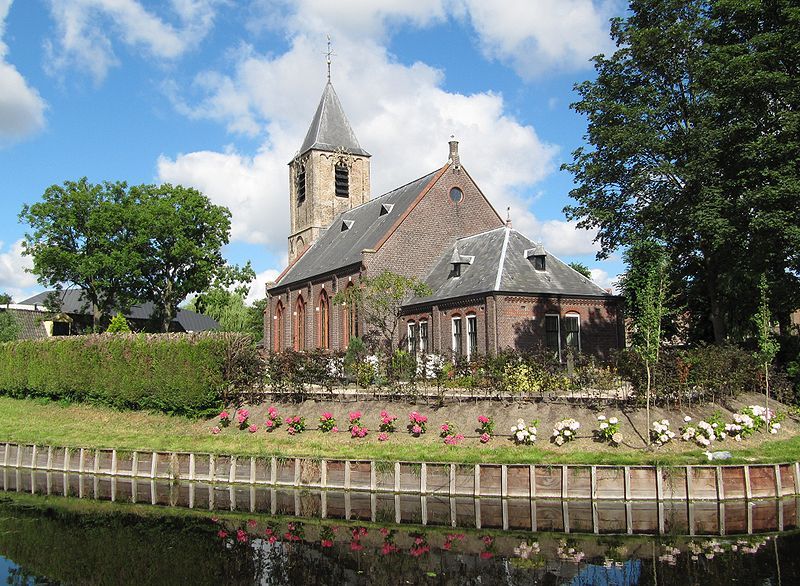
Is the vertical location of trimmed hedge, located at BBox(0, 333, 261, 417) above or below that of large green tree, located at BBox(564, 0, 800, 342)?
below

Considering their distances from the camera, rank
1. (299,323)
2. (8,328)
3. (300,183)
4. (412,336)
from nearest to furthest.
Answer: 1. (412,336)
2. (299,323)
3. (8,328)
4. (300,183)

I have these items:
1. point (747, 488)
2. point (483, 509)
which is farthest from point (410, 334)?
point (747, 488)

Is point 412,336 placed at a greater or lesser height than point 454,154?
lesser

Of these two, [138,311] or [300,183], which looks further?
[138,311]

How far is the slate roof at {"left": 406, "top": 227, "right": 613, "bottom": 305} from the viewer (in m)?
33.6

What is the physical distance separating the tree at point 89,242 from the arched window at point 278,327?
10.0m

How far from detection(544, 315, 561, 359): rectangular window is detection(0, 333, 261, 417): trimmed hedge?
13.9 metres

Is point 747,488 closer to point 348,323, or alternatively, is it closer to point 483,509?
point 483,509

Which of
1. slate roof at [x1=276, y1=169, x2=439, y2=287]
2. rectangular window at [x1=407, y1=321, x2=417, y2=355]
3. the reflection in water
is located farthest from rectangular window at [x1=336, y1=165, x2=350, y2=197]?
the reflection in water

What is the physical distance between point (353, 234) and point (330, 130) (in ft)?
42.8

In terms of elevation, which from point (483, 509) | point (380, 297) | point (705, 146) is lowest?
point (483, 509)

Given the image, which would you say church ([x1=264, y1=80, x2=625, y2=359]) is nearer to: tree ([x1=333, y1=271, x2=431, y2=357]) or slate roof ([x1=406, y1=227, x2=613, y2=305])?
slate roof ([x1=406, y1=227, x2=613, y2=305])

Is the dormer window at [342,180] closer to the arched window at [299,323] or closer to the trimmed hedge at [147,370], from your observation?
the arched window at [299,323]

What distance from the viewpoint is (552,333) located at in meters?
33.8
